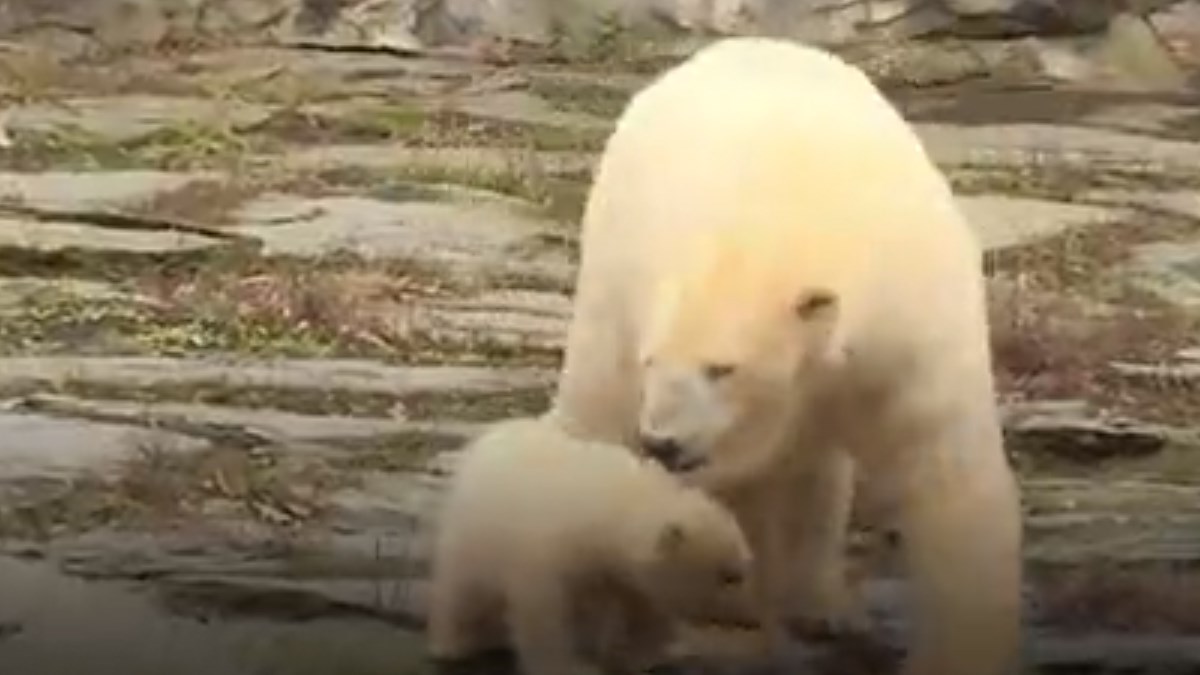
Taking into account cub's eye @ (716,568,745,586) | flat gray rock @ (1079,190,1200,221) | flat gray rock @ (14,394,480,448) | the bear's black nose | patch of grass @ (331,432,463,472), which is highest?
flat gray rock @ (1079,190,1200,221)

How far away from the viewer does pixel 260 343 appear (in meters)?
1.40

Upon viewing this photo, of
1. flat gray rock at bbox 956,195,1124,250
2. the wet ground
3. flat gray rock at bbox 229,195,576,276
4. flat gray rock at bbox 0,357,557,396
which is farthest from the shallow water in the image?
flat gray rock at bbox 956,195,1124,250

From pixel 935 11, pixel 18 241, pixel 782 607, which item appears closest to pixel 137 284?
pixel 18 241

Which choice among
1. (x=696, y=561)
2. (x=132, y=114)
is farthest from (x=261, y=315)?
(x=696, y=561)

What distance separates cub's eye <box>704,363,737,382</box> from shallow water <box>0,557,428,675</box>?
0.66 feet

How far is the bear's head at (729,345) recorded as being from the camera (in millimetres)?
1227

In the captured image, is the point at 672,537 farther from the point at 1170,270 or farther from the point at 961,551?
the point at 1170,270

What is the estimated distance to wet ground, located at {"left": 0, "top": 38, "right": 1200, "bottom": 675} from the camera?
131 cm

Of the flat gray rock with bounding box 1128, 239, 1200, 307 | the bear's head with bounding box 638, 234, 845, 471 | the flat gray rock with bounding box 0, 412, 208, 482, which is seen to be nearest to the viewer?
the bear's head with bounding box 638, 234, 845, 471

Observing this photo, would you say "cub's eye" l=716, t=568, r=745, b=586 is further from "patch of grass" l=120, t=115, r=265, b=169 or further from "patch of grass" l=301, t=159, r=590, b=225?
"patch of grass" l=120, t=115, r=265, b=169

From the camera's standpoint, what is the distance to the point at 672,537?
1284 mm

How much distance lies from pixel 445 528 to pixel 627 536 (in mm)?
94

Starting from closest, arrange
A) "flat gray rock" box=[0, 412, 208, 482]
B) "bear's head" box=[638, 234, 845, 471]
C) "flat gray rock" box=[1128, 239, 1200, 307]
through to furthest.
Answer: "bear's head" box=[638, 234, 845, 471]
"flat gray rock" box=[0, 412, 208, 482]
"flat gray rock" box=[1128, 239, 1200, 307]

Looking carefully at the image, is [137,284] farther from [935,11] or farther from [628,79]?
[935,11]
